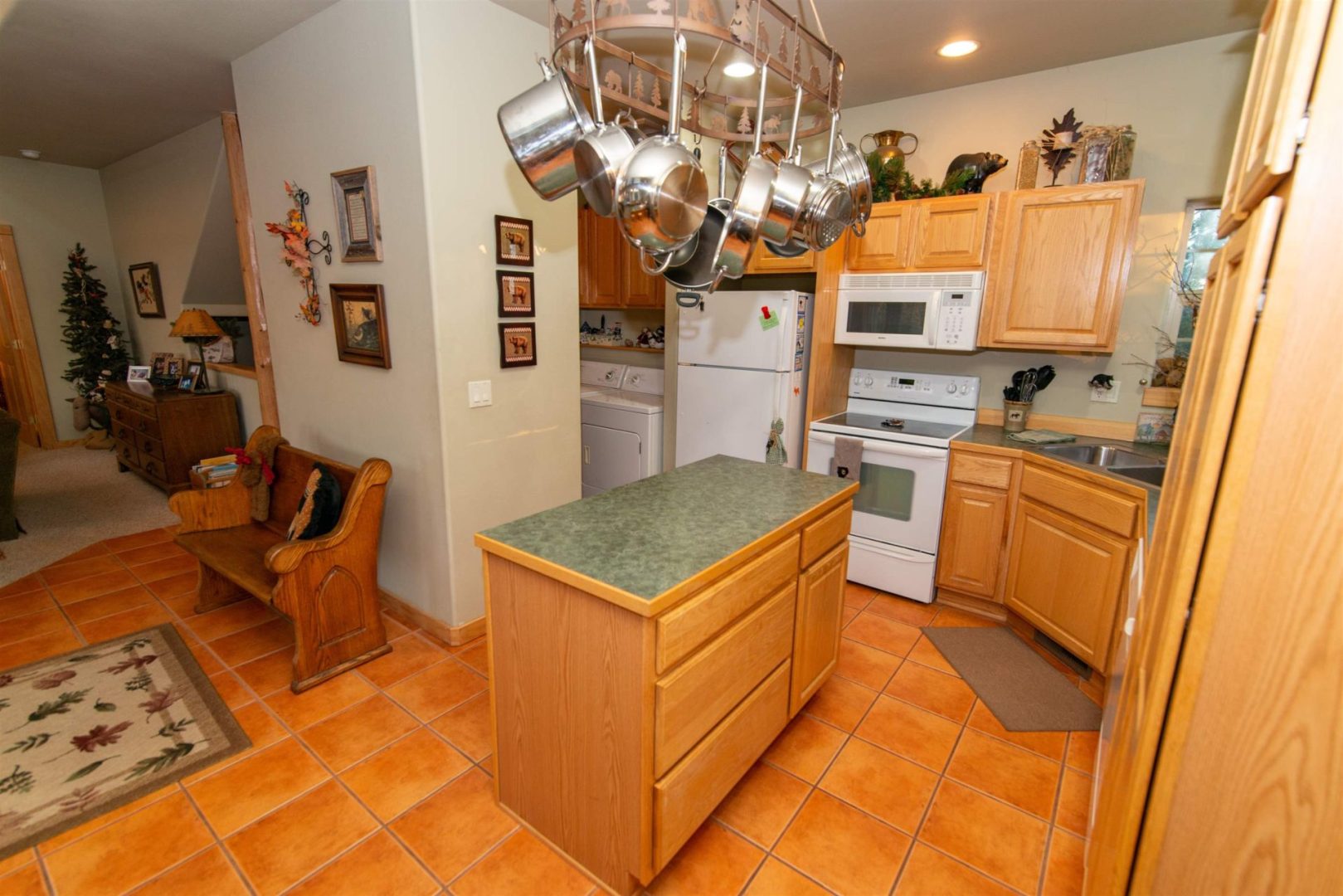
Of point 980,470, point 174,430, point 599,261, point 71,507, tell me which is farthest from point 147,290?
point 980,470

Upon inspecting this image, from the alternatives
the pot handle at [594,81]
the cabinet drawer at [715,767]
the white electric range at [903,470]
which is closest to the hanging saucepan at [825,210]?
the pot handle at [594,81]

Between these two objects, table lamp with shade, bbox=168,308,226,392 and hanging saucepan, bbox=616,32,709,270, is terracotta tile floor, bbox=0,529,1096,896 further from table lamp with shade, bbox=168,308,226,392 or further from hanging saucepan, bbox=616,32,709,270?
table lamp with shade, bbox=168,308,226,392

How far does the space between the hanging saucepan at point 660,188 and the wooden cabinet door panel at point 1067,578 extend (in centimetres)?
213

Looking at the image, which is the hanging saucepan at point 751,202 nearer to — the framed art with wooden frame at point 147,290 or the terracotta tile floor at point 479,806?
the terracotta tile floor at point 479,806

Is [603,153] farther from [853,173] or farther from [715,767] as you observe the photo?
[715,767]

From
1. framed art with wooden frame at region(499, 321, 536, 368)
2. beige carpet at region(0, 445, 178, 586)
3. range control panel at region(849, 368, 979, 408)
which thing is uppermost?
framed art with wooden frame at region(499, 321, 536, 368)

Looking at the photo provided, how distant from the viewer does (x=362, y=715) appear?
2.28 meters

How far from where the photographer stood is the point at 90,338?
570 centimetres

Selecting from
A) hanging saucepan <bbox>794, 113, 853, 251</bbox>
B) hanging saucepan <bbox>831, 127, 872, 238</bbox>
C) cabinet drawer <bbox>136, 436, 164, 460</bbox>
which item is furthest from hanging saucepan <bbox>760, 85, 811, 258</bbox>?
cabinet drawer <bbox>136, 436, 164, 460</bbox>

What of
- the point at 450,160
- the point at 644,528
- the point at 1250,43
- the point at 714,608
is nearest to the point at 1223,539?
the point at 714,608

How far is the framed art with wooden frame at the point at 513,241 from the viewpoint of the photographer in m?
2.58

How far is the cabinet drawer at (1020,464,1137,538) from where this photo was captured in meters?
2.30

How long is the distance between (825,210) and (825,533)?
105cm

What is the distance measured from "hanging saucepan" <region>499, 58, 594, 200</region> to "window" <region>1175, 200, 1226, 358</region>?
9.37ft
